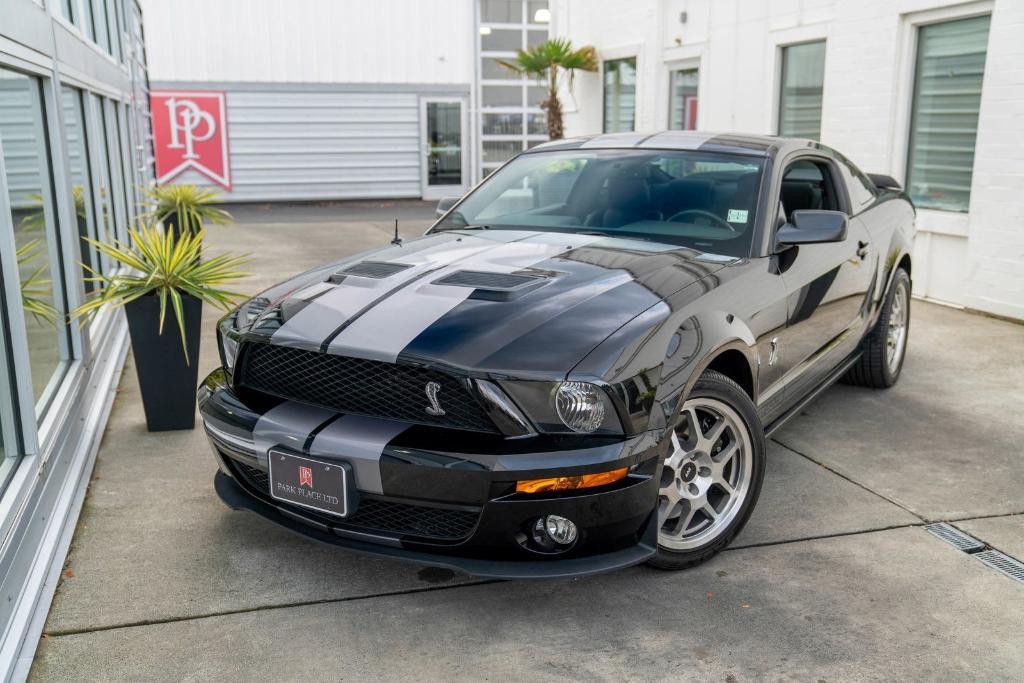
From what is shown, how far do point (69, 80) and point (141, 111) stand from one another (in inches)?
290

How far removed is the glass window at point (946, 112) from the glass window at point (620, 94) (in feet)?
17.1

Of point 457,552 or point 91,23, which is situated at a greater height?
point 91,23

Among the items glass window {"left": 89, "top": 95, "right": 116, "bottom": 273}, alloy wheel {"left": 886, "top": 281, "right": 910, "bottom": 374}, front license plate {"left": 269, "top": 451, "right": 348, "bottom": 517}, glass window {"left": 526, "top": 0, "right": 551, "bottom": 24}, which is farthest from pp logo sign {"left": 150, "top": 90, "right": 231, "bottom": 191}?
front license plate {"left": 269, "top": 451, "right": 348, "bottom": 517}

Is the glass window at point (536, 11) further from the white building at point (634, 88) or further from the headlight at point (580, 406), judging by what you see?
the headlight at point (580, 406)

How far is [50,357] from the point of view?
434 centimetres

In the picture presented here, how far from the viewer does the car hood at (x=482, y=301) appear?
2773 millimetres

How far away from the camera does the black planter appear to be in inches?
180

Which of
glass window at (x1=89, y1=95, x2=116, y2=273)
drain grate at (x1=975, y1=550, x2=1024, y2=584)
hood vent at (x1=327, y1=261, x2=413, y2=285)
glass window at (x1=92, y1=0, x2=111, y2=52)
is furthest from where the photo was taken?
glass window at (x1=92, y1=0, x2=111, y2=52)

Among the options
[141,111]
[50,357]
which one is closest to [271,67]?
[141,111]

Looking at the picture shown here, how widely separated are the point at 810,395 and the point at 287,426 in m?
2.52

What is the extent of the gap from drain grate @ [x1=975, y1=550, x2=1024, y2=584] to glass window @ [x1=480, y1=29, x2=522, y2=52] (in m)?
18.3

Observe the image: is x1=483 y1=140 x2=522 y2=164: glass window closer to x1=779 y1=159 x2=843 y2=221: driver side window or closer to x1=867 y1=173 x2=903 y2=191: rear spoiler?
x1=867 y1=173 x2=903 y2=191: rear spoiler

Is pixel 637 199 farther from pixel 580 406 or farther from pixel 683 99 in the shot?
pixel 683 99

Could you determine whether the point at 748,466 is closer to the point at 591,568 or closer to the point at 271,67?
the point at 591,568
